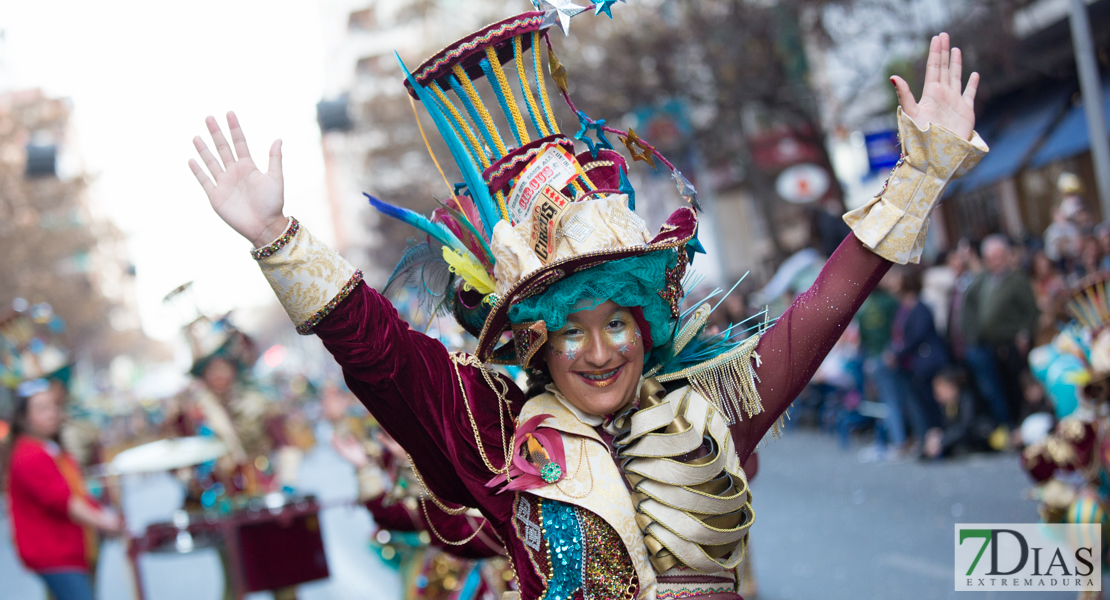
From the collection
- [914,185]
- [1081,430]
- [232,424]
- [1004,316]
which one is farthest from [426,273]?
[1004,316]

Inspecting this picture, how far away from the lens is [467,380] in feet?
8.44

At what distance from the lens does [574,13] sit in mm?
2658

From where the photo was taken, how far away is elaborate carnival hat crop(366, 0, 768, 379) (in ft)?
7.91

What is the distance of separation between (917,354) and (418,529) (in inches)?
261

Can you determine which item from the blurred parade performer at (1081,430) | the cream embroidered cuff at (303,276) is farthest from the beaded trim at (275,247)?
the blurred parade performer at (1081,430)

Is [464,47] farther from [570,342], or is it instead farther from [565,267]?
[570,342]

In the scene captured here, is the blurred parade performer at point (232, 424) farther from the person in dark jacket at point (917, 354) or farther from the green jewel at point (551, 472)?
the person in dark jacket at point (917, 354)

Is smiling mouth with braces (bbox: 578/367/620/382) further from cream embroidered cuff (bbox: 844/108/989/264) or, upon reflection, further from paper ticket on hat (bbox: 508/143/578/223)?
cream embroidered cuff (bbox: 844/108/989/264)

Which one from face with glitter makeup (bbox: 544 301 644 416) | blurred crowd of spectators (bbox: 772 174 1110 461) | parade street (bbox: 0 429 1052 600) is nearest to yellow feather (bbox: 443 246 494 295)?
face with glitter makeup (bbox: 544 301 644 416)

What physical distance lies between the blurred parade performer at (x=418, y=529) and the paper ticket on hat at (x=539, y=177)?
2.71ft

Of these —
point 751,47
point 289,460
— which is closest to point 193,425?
point 289,460

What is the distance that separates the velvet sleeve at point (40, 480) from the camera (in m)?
5.55

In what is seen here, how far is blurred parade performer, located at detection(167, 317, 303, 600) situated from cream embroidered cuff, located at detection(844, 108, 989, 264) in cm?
512

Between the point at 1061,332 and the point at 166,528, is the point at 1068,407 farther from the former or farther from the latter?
the point at 166,528
